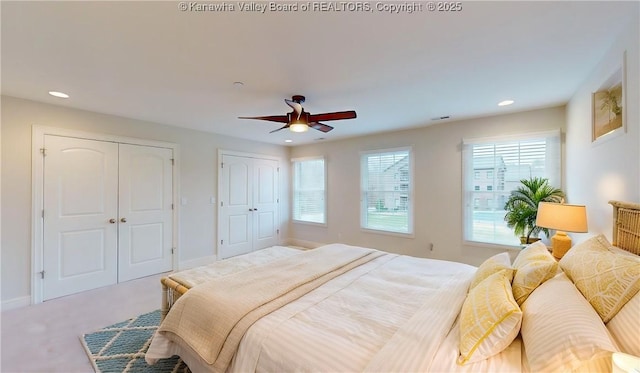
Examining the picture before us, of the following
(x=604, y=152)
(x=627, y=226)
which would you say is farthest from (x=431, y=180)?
(x=627, y=226)

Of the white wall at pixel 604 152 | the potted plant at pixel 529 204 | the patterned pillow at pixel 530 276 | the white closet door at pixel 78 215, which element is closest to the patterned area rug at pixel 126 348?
the white closet door at pixel 78 215

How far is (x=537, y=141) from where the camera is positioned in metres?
3.50

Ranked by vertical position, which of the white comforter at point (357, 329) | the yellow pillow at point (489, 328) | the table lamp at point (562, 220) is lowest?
the white comforter at point (357, 329)

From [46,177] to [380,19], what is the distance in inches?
165

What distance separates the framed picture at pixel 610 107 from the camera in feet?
5.92

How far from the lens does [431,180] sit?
14.3 ft

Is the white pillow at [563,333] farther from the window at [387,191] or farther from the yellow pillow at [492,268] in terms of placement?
the window at [387,191]

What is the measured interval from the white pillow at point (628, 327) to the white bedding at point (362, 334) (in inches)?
14.1

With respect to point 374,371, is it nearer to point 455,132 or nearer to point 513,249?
point 513,249

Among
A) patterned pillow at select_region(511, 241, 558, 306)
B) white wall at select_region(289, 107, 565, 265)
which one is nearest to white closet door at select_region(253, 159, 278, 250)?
white wall at select_region(289, 107, 565, 265)

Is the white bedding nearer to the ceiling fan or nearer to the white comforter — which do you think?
the white comforter

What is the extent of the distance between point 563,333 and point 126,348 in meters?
3.00

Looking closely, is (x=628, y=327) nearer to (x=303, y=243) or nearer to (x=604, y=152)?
(x=604, y=152)

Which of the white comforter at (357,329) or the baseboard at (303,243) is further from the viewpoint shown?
the baseboard at (303,243)
